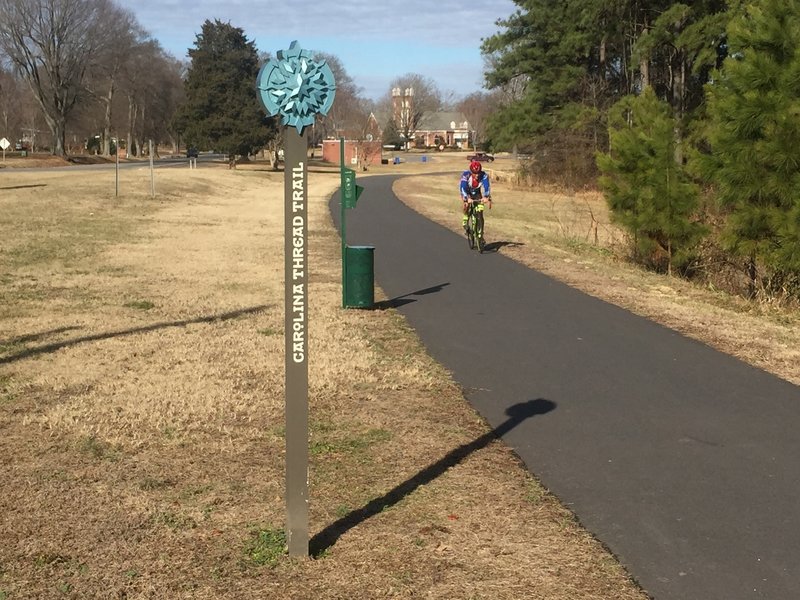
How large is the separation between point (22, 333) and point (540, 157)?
40.4m

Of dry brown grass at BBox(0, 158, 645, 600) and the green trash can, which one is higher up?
the green trash can

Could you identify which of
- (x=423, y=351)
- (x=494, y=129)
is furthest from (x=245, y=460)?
(x=494, y=129)

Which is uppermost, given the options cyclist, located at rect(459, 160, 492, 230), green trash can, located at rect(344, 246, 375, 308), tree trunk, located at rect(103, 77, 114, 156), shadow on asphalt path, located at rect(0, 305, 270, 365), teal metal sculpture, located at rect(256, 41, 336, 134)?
tree trunk, located at rect(103, 77, 114, 156)

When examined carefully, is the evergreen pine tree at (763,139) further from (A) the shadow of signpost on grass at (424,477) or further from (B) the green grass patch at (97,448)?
(B) the green grass patch at (97,448)

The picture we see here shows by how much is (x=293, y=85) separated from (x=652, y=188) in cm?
1121

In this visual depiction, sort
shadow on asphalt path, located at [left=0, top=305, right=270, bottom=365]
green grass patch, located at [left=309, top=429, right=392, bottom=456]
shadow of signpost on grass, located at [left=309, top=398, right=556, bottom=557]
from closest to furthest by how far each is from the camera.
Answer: shadow of signpost on grass, located at [left=309, top=398, right=556, bottom=557]
green grass patch, located at [left=309, top=429, right=392, bottom=456]
shadow on asphalt path, located at [left=0, top=305, right=270, bottom=365]

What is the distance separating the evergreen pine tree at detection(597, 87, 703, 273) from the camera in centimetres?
1380

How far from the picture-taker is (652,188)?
45.5 ft

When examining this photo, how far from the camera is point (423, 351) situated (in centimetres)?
846

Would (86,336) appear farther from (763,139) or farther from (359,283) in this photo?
(763,139)

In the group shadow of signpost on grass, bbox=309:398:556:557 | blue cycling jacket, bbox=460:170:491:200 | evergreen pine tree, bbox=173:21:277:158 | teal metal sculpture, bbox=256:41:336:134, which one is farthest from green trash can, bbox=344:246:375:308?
evergreen pine tree, bbox=173:21:277:158

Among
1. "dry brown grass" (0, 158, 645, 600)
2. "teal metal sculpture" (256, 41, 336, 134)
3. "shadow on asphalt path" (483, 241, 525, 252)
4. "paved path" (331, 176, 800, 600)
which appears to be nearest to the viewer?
"teal metal sculpture" (256, 41, 336, 134)

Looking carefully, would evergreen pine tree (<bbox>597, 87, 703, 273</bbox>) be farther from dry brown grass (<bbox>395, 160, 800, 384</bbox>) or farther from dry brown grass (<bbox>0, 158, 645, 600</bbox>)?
dry brown grass (<bbox>0, 158, 645, 600</bbox>)

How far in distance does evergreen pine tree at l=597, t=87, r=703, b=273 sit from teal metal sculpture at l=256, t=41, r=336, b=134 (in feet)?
36.3
